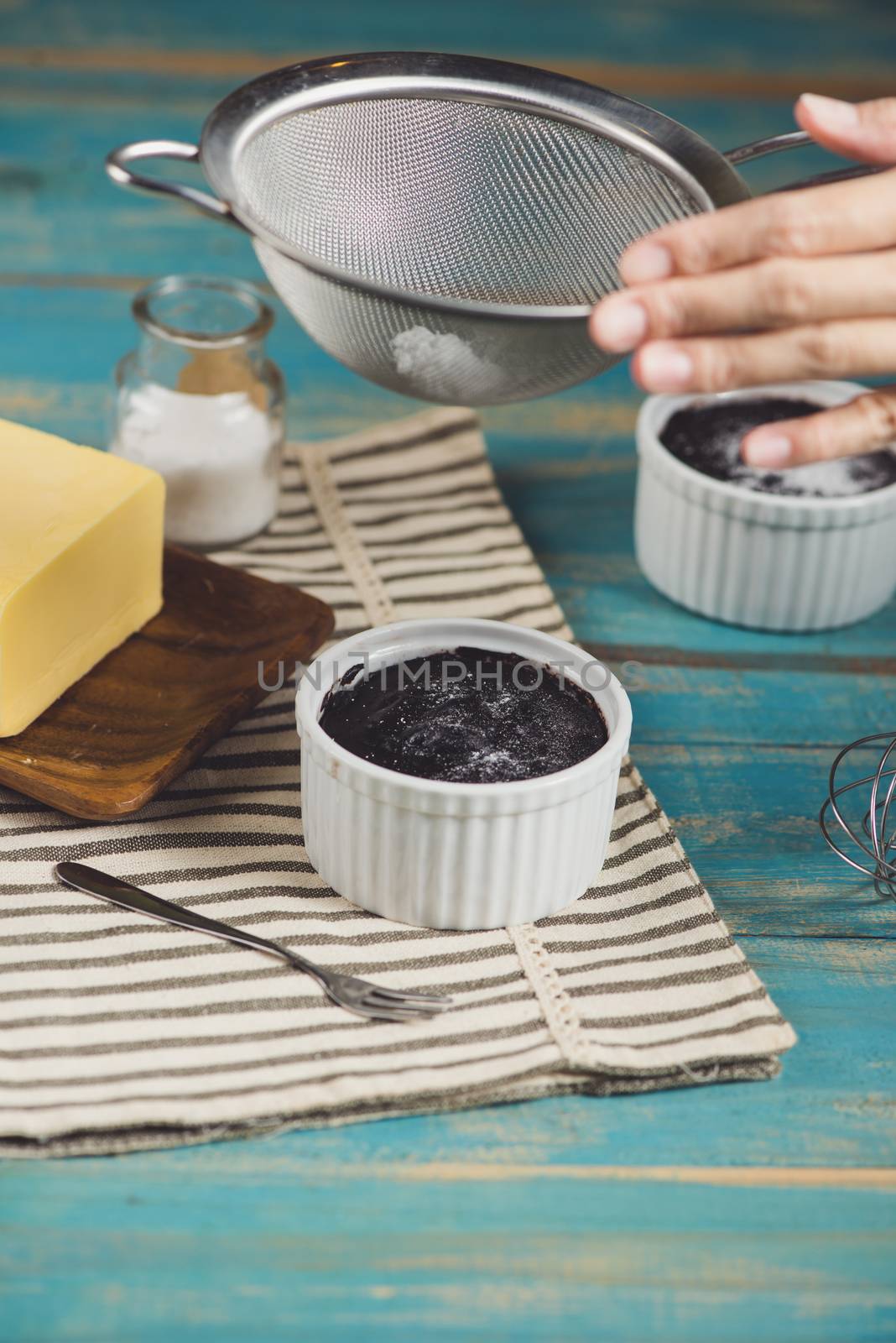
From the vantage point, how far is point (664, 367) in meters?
0.77

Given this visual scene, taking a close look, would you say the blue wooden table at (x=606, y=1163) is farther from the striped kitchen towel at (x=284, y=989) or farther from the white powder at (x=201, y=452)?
the white powder at (x=201, y=452)

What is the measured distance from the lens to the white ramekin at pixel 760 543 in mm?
1243

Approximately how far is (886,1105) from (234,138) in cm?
74

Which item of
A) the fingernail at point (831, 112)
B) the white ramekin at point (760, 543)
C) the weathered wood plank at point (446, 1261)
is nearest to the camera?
the weathered wood plank at point (446, 1261)

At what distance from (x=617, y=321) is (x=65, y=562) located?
499 millimetres

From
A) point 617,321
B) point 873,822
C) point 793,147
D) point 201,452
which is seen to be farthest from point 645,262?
point 201,452

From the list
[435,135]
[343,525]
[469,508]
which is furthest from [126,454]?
[435,135]

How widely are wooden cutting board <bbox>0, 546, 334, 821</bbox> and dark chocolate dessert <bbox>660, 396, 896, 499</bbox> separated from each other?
0.36 metres

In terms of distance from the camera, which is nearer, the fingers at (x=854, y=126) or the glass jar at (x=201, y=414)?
the fingers at (x=854, y=126)

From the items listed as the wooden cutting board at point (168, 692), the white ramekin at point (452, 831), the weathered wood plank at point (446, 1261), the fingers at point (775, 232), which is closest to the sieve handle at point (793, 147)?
the fingers at point (775, 232)

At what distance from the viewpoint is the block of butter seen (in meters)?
1.06

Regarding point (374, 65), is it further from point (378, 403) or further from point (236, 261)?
point (236, 261)

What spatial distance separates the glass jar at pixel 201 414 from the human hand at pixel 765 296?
2.04 feet

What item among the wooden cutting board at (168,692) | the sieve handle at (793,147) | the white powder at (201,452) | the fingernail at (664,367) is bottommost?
the wooden cutting board at (168,692)
